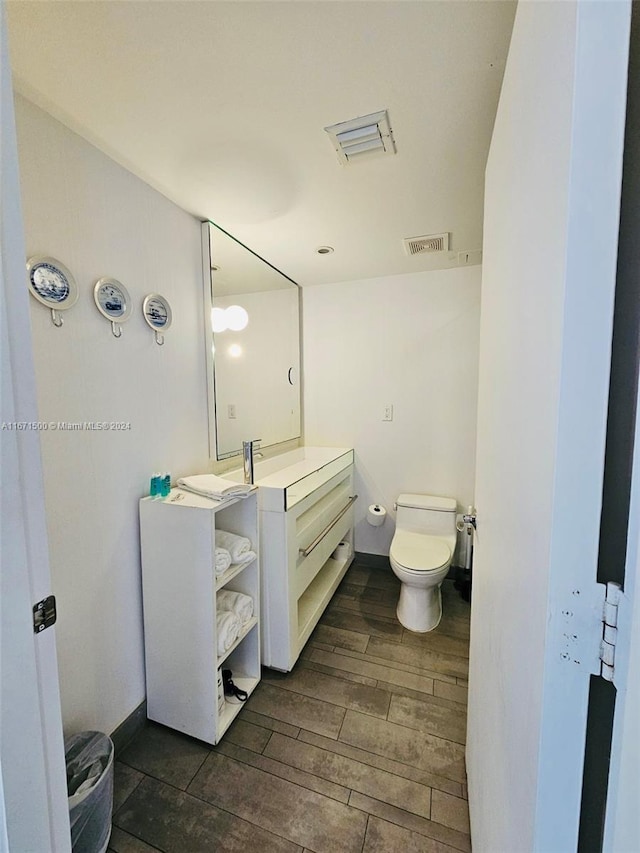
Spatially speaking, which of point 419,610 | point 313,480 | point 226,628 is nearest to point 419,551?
point 419,610

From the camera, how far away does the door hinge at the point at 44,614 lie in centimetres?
69

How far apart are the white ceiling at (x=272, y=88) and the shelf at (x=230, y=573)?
64.9 inches

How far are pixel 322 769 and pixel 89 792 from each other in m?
0.77

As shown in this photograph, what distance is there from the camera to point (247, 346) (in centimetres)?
216

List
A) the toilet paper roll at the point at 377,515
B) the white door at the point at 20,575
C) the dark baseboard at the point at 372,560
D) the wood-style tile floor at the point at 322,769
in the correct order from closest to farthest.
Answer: the white door at the point at 20,575
the wood-style tile floor at the point at 322,769
the toilet paper roll at the point at 377,515
the dark baseboard at the point at 372,560

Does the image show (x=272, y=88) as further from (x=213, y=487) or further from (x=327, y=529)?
(x=327, y=529)

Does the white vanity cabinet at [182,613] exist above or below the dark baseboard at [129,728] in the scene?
above

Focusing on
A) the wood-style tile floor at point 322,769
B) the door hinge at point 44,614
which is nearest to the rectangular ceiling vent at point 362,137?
the door hinge at point 44,614

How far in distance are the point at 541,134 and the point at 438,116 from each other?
833mm

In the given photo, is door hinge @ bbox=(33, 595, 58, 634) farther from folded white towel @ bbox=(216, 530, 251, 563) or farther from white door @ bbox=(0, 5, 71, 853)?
folded white towel @ bbox=(216, 530, 251, 563)

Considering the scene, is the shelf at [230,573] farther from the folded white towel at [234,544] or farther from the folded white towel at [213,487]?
the folded white towel at [213,487]

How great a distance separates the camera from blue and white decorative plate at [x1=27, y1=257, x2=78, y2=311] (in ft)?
Answer: 3.45

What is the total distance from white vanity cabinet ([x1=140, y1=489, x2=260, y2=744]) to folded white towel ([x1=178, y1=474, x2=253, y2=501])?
35 mm

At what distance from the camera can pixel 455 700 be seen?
1.57 meters
